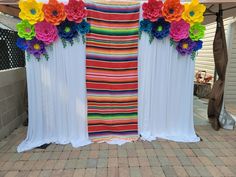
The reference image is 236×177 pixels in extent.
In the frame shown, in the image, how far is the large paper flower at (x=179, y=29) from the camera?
9.28 feet

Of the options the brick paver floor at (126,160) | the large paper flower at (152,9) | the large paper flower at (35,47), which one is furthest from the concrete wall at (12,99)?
the large paper flower at (152,9)

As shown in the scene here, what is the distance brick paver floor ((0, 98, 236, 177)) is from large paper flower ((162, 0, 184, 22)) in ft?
6.04

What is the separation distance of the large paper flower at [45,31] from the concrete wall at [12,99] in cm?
101

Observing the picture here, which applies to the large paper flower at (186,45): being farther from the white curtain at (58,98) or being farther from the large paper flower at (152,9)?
the white curtain at (58,98)

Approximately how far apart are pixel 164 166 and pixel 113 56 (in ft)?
5.40

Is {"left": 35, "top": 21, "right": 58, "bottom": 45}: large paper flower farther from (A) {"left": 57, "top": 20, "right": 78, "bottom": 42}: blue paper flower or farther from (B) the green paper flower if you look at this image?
(B) the green paper flower

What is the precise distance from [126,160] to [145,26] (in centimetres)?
187

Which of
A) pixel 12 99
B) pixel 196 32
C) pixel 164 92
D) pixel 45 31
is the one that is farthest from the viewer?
pixel 12 99

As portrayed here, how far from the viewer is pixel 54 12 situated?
264 cm

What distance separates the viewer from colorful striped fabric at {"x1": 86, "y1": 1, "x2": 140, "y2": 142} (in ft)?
9.32

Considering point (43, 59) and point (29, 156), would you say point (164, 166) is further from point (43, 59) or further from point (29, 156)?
point (43, 59)

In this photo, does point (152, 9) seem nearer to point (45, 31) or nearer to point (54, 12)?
point (54, 12)

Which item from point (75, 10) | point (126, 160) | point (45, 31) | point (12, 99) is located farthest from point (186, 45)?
point (12, 99)

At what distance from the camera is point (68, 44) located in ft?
9.34
